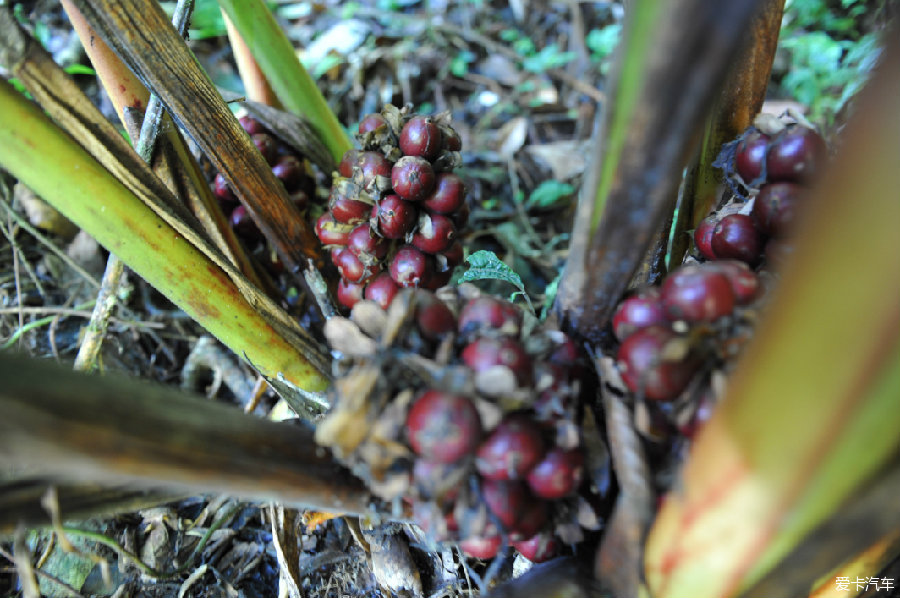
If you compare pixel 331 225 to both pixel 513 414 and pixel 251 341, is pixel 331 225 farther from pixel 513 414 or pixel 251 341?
pixel 513 414

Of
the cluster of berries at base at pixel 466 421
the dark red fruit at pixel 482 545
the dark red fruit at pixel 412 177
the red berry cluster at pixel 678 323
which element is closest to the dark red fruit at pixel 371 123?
the dark red fruit at pixel 412 177

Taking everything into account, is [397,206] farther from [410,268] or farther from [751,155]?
[751,155]

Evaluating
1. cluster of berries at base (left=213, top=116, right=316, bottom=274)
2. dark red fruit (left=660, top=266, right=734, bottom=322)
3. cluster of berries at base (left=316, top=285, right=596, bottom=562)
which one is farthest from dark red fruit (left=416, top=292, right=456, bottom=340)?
cluster of berries at base (left=213, top=116, right=316, bottom=274)

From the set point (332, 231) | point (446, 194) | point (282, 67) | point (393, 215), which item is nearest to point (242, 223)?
point (332, 231)

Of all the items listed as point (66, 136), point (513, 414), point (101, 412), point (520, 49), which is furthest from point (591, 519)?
point (520, 49)

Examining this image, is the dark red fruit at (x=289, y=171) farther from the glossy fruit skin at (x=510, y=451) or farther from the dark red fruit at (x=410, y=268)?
the glossy fruit skin at (x=510, y=451)

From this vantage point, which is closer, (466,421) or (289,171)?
(466,421)

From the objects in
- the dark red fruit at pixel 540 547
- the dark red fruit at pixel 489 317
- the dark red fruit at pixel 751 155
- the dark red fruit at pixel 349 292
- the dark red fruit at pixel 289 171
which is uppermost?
the dark red fruit at pixel 751 155
